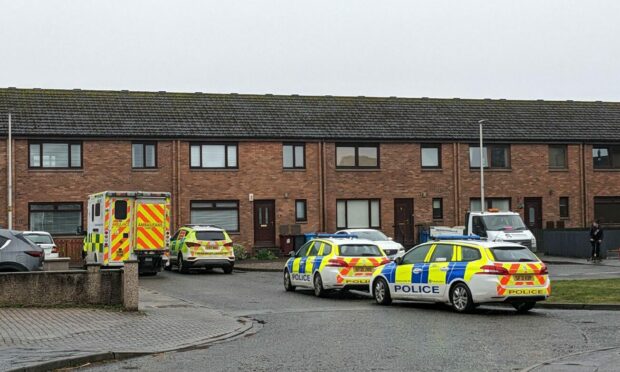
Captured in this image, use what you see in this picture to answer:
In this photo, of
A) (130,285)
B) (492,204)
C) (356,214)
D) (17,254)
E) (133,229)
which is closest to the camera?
(130,285)

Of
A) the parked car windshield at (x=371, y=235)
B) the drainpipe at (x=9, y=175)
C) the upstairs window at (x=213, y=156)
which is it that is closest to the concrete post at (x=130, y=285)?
the parked car windshield at (x=371, y=235)

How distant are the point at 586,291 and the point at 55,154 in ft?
82.0

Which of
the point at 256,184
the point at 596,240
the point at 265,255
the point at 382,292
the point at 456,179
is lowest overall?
the point at 382,292

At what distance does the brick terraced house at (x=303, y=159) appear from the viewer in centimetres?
3853

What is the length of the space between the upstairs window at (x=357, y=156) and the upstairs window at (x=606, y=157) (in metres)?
11.9

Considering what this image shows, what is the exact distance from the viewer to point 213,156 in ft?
133

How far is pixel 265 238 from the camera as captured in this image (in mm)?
41000

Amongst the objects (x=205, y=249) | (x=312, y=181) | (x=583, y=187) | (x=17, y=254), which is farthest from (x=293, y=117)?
(x=17, y=254)

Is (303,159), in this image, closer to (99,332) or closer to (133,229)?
(133,229)

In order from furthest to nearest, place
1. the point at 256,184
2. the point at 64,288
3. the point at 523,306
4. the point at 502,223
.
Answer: the point at 256,184, the point at 502,223, the point at 64,288, the point at 523,306

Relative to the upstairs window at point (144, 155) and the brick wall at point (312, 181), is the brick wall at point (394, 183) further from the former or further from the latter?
the upstairs window at point (144, 155)

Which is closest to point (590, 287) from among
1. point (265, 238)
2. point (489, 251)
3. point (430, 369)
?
point (489, 251)

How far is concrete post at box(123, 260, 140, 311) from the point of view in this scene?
56.1 feet

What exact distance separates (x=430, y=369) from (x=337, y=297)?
11601 millimetres
